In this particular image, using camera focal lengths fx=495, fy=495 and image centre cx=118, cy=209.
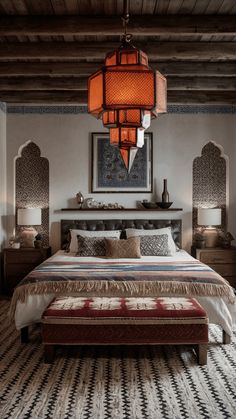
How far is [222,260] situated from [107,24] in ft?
12.5

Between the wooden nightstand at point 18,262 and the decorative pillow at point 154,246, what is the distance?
4.90 ft

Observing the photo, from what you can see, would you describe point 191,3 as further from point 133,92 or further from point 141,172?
point 141,172

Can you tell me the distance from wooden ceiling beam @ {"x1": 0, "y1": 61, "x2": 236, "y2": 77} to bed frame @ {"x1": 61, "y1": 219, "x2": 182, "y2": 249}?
2.42m

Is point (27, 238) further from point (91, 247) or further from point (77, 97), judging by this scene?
point (77, 97)

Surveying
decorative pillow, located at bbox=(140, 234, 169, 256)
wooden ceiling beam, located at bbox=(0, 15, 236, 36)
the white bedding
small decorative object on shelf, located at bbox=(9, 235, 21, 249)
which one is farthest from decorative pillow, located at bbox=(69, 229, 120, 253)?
wooden ceiling beam, located at bbox=(0, 15, 236, 36)

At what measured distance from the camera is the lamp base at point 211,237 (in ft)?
24.6

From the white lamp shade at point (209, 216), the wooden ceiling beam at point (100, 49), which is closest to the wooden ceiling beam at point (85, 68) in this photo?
the wooden ceiling beam at point (100, 49)

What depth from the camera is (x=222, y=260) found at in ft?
22.9

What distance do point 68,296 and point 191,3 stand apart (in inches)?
115

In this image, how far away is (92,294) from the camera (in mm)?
4852

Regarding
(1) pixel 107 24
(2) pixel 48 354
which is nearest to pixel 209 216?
(1) pixel 107 24

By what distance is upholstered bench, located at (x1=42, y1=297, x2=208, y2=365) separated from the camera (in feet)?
13.5

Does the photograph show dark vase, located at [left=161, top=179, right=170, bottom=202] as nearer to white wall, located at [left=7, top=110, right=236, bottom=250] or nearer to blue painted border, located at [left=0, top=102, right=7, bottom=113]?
white wall, located at [left=7, top=110, right=236, bottom=250]

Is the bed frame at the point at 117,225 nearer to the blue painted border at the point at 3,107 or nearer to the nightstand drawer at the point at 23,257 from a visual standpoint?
the nightstand drawer at the point at 23,257
